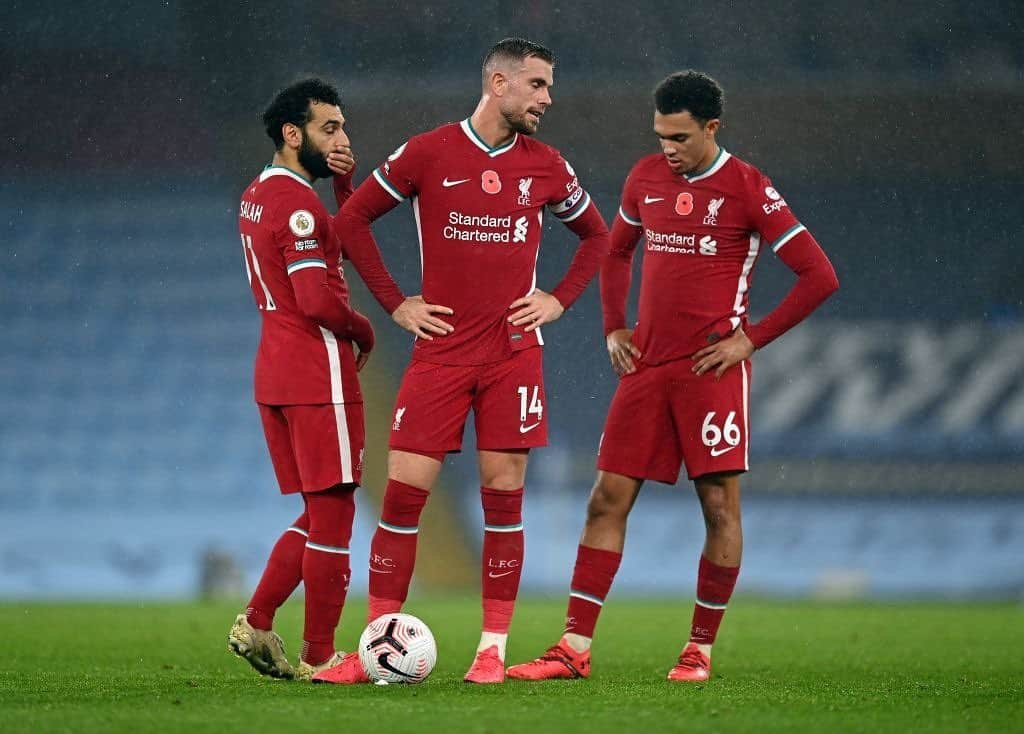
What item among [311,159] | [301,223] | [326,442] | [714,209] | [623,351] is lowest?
[326,442]

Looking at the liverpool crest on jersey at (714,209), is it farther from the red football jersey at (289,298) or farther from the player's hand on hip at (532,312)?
the red football jersey at (289,298)

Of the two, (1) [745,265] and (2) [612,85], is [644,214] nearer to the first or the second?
(1) [745,265]

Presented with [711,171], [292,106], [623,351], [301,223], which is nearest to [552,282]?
[623,351]

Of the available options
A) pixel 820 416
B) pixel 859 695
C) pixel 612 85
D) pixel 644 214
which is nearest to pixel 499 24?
pixel 612 85

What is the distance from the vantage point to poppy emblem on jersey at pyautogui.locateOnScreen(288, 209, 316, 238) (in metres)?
4.53

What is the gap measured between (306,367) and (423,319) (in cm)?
40

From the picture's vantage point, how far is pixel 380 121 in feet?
40.6

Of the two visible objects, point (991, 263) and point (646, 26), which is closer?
point (646, 26)

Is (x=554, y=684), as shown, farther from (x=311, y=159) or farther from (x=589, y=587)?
(x=311, y=159)

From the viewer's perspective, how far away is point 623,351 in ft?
16.5

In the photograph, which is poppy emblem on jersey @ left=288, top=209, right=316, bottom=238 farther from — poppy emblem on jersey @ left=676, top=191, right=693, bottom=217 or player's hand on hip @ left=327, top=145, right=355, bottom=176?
poppy emblem on jersey @ left=676, top=191, right=693, bottom=217

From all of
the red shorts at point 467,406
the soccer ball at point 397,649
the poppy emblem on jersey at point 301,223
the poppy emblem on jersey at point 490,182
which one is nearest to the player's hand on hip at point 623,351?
the red shorts at point 467,406

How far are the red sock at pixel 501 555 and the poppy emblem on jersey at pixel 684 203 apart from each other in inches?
42.9

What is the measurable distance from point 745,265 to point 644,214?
1.26 feet
